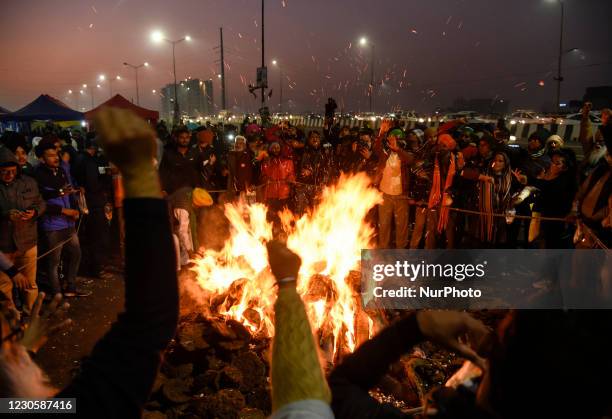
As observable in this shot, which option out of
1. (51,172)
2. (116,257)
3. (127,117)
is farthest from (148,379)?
(116,257)

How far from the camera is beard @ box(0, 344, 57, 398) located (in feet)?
4.58

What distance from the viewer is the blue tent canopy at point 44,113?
17.0 m

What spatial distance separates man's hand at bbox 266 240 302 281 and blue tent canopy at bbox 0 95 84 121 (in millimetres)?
18875

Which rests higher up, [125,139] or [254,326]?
[125,139]

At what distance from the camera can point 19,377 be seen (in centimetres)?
143

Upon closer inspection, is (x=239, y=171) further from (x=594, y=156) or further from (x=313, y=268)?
(x=594, y=156)

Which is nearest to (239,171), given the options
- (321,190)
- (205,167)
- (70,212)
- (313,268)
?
(205,167)

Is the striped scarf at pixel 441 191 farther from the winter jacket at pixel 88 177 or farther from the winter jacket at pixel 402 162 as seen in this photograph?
the winter jacket at pixel 88 177

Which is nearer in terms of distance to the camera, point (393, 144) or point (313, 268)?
point (313, 268)

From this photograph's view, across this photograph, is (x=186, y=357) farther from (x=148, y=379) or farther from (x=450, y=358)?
(x=148, y=379)

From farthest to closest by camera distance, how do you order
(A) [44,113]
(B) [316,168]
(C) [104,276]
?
1. (A) [44,113]
2. (B) [316,168]
3. (C) [104,276]

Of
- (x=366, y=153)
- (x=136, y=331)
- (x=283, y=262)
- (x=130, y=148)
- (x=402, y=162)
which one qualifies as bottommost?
(x=136, y=331)

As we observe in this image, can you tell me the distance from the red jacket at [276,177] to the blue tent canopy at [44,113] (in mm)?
12111

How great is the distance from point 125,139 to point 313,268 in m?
5.29
